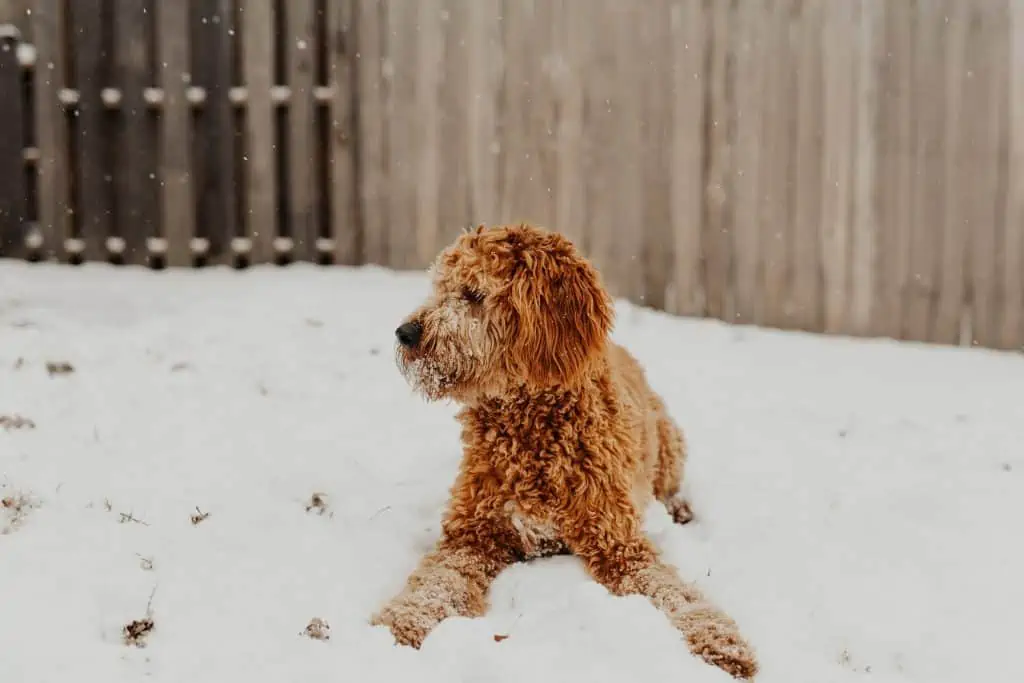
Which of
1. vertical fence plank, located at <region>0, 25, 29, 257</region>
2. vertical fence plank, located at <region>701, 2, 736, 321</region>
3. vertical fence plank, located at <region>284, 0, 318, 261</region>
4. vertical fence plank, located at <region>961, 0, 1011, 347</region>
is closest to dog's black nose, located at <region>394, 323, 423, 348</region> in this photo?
vertical fence plank, located at <region>284, 0, 318, 261</region>

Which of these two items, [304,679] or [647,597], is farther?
[647,597]

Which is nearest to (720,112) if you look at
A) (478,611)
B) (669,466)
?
(669,466)

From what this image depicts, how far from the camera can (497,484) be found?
3.40m

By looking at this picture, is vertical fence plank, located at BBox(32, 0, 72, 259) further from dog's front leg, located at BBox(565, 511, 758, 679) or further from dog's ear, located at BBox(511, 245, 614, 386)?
dog's front leg, located at BBox(565, 511, 758, 679)

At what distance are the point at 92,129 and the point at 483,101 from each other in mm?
2561

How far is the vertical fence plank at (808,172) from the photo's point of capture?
6230mm

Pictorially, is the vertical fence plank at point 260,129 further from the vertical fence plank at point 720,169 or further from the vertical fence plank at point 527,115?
the vertical fence plank at point 720,169

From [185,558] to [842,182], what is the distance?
4.85 metres

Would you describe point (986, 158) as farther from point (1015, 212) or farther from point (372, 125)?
point (372, 125)

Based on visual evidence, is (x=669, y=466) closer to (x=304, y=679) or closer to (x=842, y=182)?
(x=304, y=679)

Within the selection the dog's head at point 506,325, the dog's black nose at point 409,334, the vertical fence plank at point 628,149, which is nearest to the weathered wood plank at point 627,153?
the vertical fence plank at point 628,149

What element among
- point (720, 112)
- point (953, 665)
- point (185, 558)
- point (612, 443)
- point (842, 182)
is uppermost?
point (720, 112)

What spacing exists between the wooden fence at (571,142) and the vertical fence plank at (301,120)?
0.01 metres

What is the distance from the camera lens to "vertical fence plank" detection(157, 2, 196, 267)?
20.4 feet
